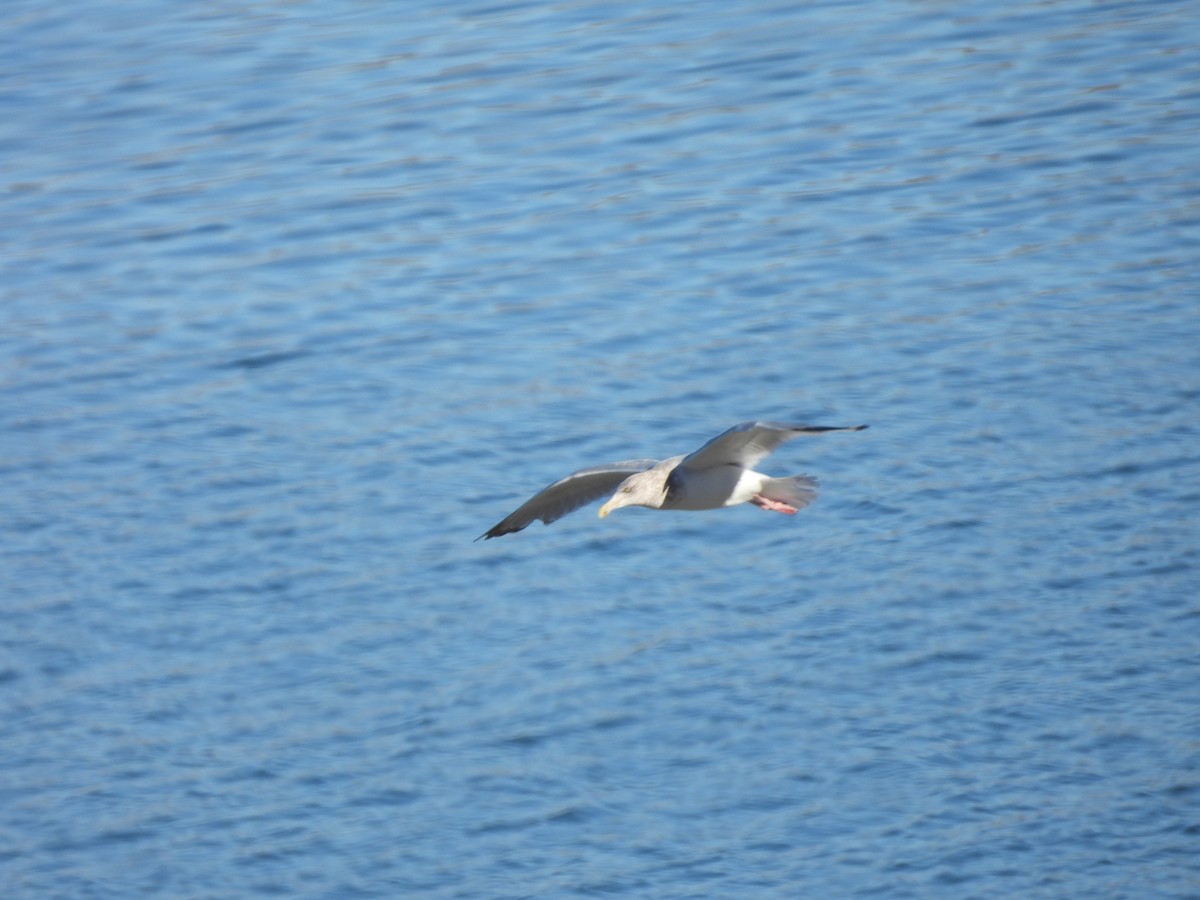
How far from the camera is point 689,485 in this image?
343 inches

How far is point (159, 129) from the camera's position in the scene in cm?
1972

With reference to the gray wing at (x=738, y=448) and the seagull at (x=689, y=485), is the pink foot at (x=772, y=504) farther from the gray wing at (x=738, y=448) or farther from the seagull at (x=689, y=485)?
the gray wing at (x=738, y=448)

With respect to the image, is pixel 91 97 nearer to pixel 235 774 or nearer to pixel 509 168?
pixel 509 168

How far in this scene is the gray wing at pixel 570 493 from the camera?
8.93m

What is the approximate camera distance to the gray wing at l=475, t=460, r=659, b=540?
29.3 feet

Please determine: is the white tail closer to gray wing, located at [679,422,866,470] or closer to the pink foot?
the pink foot

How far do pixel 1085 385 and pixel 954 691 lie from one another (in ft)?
11.0

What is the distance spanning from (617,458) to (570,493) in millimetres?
2850

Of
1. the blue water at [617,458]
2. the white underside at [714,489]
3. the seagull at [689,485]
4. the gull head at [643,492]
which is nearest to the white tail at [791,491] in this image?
the seagull at [689,485]

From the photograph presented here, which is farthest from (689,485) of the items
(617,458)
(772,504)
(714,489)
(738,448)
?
(617,458)

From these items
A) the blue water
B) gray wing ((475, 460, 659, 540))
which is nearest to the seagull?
gray wing ((475, 460, 659, 540))

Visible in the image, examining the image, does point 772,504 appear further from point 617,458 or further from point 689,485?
point 617,458

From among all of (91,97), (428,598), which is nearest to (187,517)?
(428,598)

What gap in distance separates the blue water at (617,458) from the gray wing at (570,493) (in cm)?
142
